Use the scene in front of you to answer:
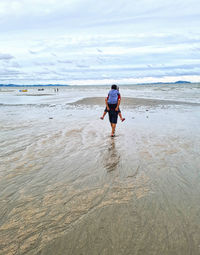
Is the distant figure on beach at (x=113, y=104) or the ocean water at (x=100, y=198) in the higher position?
the distant figure on beach at (x=113, y=104)

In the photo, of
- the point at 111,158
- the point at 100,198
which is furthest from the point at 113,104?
the point at 100,198

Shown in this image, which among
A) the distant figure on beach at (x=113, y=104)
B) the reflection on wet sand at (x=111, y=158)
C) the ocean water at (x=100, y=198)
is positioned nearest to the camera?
the ocean water at (x=100, y=198)

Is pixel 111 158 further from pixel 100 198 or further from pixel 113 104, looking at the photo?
pixel 113 104

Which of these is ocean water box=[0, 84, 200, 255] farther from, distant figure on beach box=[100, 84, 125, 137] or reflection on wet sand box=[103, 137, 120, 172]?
distant figure on beach box=[100, 84, 125, 137]

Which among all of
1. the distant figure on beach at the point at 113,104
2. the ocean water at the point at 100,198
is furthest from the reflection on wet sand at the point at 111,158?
the distant figure on beach at the point at 113,104

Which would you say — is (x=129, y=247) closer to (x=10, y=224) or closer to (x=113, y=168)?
(x=10, y=224)

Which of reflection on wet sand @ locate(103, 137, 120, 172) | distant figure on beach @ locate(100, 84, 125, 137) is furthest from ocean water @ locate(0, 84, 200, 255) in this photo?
distant figure on beach @ locate(100, 84, 125, 137)

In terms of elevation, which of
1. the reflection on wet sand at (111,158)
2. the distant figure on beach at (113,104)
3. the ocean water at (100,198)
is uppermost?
the distant figure on beach at (113,104)

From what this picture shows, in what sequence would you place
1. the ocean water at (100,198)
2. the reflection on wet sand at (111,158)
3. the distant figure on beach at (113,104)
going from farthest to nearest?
the distant figure on beach at (113,104)
the reflection on wet sand at (111,158)
the ocean water at (100,198)

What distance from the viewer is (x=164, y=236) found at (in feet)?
10.3

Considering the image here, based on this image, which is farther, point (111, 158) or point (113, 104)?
point (113, 104)

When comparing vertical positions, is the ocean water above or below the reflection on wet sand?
above

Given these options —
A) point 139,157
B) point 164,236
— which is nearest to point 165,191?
point 164,236

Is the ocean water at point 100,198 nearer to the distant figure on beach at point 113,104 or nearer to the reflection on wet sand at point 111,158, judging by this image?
the reflection on wet sand at point 111,158
